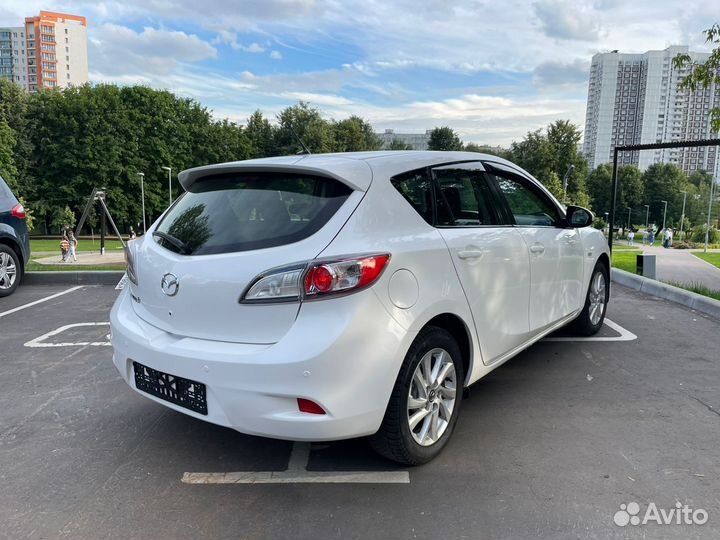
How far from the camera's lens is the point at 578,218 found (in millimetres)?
4512

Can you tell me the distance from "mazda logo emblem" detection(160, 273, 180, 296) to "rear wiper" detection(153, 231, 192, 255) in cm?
14

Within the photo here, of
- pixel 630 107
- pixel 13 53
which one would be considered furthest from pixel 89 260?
pixel 13 53

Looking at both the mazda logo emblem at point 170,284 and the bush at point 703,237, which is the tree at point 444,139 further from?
the mazda logo emblem at point 170,284

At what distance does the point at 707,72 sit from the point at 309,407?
792 centimetres

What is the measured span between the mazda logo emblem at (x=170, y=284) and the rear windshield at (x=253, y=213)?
0.15 metres

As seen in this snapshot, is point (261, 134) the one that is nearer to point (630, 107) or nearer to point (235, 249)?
point (630, 107)

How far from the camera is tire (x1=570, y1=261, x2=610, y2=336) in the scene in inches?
204

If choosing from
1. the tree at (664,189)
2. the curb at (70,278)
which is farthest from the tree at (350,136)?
the curb at (70,278)

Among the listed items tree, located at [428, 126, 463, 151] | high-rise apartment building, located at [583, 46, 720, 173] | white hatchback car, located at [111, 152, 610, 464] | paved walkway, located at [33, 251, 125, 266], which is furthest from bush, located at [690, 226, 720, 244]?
white hatchback car, located at [111, 152, 610, 464]

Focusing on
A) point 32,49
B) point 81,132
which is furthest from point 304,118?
point 32,49

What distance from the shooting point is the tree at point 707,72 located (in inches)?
294

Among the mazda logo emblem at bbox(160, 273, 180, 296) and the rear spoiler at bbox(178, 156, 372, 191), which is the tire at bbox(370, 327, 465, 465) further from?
the mazda logo emblem at bbox(160, 273, 180, 296)

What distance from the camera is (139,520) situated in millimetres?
2451

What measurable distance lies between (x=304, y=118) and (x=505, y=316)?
60608 mm
